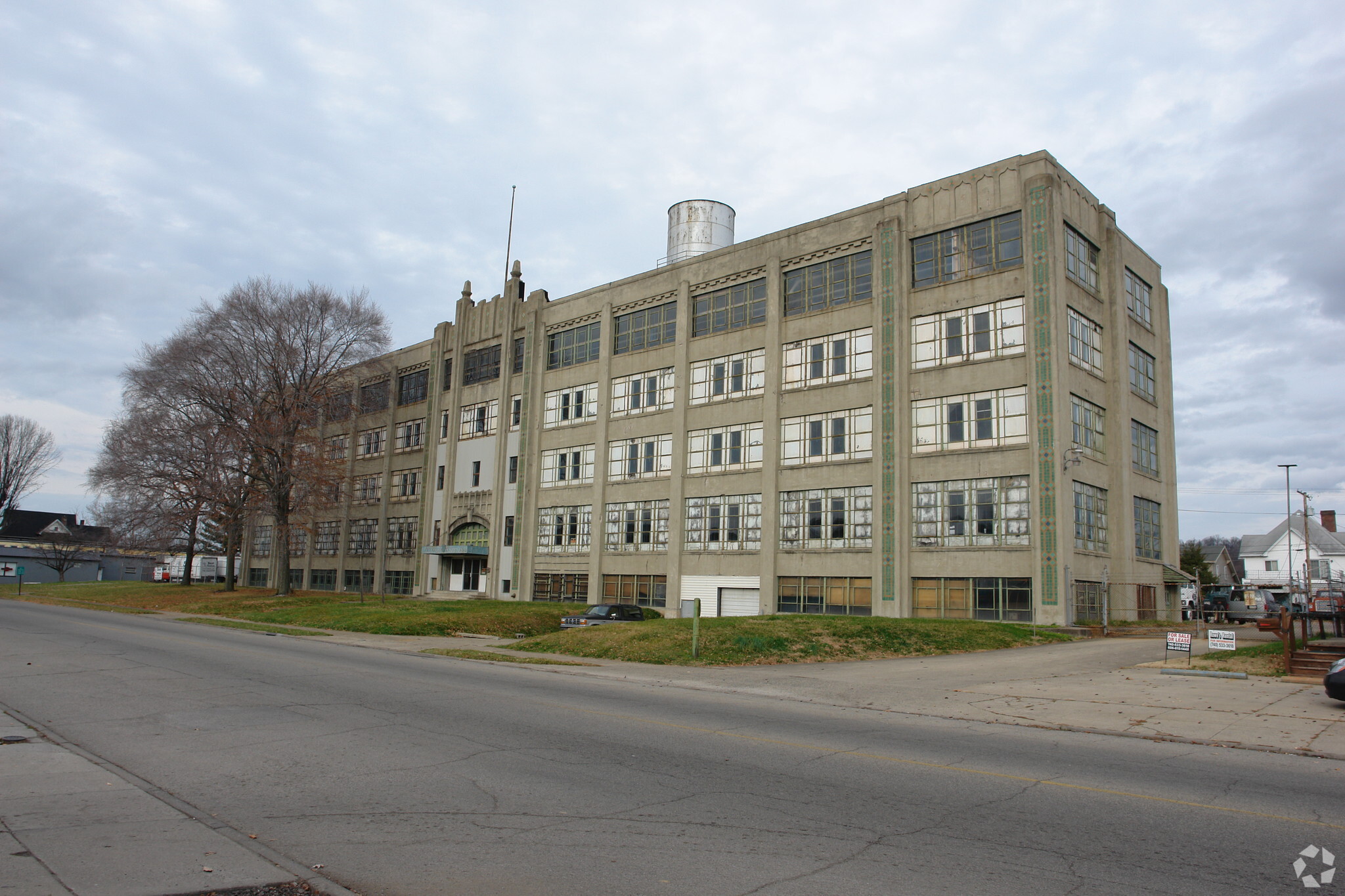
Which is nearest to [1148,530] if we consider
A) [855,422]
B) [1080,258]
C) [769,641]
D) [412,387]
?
[1080,258]

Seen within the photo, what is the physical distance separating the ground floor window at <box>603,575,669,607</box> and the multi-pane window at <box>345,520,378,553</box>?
23144mm

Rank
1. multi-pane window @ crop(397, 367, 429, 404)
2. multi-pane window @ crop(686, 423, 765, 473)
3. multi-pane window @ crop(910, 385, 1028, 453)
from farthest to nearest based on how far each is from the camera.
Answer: multi-pane window @ crop(397, 367, 429, 404) < multi-pane window @ crop(686, 423, 765, 473) < multi-pane window @ crop(910, 385, 1028, 453)

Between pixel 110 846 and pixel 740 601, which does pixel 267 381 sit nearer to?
pixel 740 601

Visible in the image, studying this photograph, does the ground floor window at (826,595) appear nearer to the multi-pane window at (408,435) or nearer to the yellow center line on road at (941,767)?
the yellow center line on road at (941,767)

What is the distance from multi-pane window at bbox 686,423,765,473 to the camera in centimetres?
4225

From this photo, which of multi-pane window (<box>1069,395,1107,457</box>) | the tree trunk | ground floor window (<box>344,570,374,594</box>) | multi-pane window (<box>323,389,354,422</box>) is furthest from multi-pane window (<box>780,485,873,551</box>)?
the tree trunk

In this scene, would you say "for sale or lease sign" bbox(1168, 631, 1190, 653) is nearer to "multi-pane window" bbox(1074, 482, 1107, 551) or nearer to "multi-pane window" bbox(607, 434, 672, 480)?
"multi-pane window" bbox(1074, 482, 1107, 551)

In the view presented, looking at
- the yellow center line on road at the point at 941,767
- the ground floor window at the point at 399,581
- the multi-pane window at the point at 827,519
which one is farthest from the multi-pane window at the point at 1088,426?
the ground floor window at the point at 399,581

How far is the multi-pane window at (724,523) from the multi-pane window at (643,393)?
593 cm

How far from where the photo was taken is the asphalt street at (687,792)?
5977 millimetres

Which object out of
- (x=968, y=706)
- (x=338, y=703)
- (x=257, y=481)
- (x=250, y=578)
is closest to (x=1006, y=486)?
(x=968, y=706)

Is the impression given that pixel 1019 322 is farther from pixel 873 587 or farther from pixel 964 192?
pixel 873 587

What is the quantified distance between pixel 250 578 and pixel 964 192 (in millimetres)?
65179

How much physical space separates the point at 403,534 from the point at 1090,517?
44.0m
